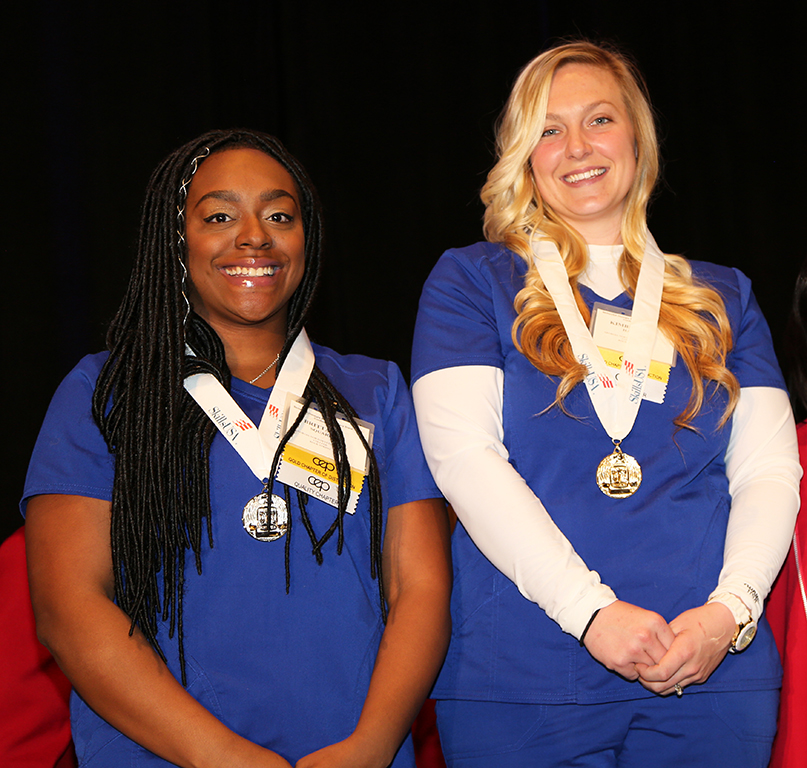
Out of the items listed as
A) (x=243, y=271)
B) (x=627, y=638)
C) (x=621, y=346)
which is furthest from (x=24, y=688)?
(x=621, y=346)

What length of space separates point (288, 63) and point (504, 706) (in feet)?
7.33

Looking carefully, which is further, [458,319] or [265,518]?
[458,319]

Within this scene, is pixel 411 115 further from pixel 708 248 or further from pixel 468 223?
pixel 708 248

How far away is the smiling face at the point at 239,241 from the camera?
187cm

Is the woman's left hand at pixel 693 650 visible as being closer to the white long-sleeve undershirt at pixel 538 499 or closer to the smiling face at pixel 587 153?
the white long-sleeve undershirt at pixel 538 499

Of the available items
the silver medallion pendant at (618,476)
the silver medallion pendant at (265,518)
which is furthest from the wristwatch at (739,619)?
the silver medallion pendant at (265,518)

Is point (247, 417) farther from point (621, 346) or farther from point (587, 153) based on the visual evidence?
point (587, 153)

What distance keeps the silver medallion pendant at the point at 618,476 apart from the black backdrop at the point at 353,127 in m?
1.44

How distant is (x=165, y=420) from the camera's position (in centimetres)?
171

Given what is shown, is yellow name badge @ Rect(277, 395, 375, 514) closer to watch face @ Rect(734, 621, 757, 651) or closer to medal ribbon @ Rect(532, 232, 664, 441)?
medal ribbon @ Rect(532, 232, 664, 441)

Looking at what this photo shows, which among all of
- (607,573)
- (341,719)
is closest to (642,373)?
(607,573)

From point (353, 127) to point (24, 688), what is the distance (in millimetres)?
2037

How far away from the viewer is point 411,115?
123 inches

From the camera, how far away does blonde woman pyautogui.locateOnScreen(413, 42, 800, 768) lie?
160cm
